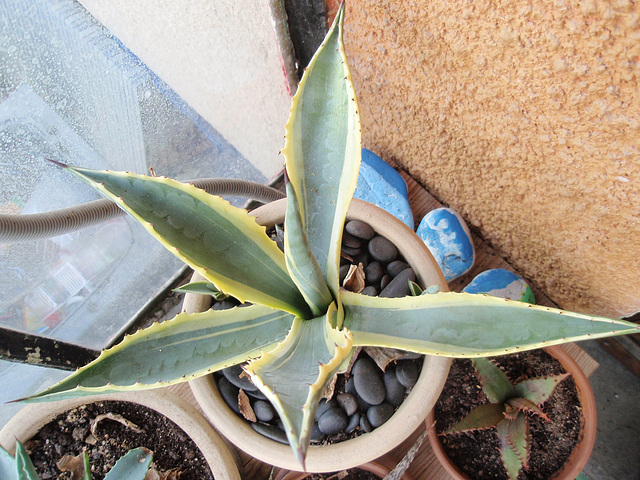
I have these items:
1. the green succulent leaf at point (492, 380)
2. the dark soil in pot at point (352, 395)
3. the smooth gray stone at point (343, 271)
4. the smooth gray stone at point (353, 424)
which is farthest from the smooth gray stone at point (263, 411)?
the green succulent leaf at point (492, 380)

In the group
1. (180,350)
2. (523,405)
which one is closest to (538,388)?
(523,405)

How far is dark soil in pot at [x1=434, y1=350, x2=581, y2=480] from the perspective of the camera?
71 cm

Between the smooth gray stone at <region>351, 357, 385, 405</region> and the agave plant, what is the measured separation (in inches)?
5.2

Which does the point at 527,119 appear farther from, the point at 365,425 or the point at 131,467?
the point at 131,467

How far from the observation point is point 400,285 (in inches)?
25.5

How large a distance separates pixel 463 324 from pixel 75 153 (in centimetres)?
78

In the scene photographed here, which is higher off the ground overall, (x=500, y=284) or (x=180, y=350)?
(x=180, y=350)

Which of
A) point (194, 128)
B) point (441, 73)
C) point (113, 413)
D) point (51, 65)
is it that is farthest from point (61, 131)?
point (441, 73)

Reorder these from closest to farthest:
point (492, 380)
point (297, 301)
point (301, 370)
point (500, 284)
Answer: point (301, 370) < point (297, 301) < point (492, 380) < point (500, 284)

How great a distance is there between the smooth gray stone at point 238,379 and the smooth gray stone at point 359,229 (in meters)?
0.26

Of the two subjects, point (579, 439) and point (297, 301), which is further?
point (579, 439)

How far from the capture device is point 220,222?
0.50m

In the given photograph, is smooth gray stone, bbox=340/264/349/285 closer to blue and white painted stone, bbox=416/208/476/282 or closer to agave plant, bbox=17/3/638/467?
agave plant, bbox=17/3/638/467

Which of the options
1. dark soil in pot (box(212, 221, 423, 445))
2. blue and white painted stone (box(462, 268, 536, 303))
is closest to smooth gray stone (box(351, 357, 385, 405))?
dark soil in pot (box(212, 221, 423, 445))
